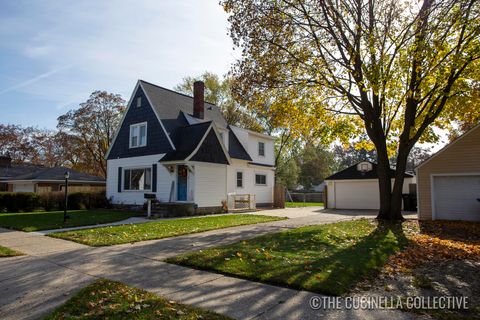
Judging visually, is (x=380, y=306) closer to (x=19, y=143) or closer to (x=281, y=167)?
(x=281, y=167)

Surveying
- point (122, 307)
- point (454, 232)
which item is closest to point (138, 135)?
point (454, 232)

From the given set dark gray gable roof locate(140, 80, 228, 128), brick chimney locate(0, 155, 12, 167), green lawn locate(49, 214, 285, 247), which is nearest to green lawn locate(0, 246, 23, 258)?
green lawn locate(49, 214, 285, 247)

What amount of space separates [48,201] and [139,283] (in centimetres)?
1988

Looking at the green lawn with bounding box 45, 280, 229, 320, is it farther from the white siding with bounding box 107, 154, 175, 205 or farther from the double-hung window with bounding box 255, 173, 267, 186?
the double-hung window with bounding box 255, 173, 267, 186

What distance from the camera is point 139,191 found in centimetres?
2095

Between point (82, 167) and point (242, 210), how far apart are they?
31803mm

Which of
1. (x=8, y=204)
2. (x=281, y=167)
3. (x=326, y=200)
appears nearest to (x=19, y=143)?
(x=8, y=204)

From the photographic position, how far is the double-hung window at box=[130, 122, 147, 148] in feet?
69.1

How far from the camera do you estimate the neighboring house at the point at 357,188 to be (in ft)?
77.2

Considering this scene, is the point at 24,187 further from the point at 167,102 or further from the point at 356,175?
the point at 356,175

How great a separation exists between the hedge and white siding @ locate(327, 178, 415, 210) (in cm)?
1673

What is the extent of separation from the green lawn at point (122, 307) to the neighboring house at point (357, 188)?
21.6 meters

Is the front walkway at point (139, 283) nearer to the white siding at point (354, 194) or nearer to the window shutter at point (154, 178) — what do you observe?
the window shutter at point (154, 178)

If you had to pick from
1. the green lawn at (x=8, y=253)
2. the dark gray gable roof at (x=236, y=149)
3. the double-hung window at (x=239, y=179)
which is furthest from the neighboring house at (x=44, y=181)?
the green lawn at (x=8, y=253)
